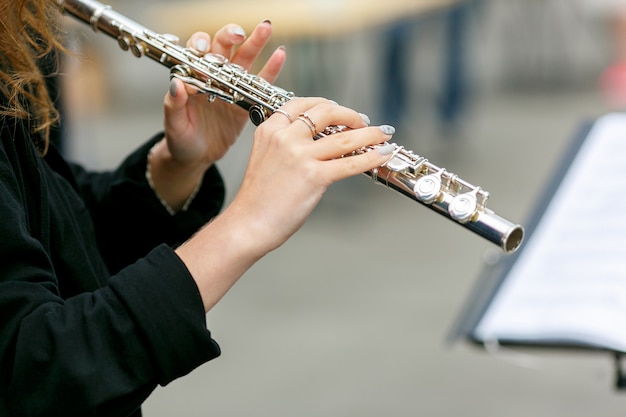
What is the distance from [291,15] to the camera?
3.60 meters

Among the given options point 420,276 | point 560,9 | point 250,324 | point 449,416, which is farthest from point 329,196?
point 560,9

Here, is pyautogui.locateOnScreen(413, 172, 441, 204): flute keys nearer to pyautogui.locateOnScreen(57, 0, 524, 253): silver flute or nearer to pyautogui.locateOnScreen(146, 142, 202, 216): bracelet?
pyautogui.locateOnScreen(57, 0, 524, 253): silver flute

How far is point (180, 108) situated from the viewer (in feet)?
3.43

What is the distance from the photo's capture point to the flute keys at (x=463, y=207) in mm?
833

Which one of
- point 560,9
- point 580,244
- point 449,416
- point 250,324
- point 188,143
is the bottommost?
point 250,324

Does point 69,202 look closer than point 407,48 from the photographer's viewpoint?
Yes

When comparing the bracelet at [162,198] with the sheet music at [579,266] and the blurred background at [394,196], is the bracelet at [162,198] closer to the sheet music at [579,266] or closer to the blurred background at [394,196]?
the blurred background at [394,196]

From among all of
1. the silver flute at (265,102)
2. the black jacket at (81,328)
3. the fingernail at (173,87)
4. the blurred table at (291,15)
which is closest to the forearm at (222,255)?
the black jacket at (81,328)

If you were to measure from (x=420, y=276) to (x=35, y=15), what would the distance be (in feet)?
7.43

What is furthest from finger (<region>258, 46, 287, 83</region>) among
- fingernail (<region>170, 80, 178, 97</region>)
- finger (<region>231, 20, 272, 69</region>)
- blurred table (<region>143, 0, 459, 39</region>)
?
blurred table (<region>143, 0, 459, 39</region>)

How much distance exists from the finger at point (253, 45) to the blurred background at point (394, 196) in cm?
18

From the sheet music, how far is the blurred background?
0.17 ft

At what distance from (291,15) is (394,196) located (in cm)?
90

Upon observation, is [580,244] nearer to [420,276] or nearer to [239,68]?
[239,68]
